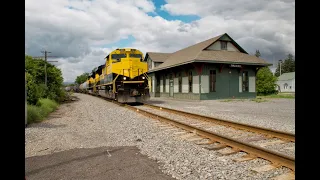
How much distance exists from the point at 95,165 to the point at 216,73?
20.1 metres

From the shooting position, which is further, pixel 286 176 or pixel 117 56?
pixel 117 56

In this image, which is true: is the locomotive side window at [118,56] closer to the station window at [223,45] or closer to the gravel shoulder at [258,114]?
the gravel shoulder at [258,114]

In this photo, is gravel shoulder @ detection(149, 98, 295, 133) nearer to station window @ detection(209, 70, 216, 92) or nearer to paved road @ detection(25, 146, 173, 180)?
paved road @ detection(25, 146, 173, 180)

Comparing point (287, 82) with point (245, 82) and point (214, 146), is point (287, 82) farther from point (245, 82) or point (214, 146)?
point (214, 146)

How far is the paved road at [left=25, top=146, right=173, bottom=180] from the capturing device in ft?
12.4

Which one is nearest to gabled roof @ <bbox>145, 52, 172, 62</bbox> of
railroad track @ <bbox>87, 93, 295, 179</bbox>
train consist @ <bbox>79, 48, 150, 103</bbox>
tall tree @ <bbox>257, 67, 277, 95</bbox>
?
tall tree @ <bbox>257, 67, 277, 95</bbox>

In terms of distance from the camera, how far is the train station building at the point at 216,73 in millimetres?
22191

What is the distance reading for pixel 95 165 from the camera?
14.1ft

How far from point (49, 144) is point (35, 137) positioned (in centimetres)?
107

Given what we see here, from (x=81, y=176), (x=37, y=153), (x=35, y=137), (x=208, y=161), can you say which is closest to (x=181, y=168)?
(x=208, y=161)

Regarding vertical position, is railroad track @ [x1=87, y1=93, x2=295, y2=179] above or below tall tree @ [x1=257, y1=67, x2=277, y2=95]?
below

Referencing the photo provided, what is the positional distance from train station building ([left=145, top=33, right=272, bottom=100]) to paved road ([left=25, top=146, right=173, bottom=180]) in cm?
1686

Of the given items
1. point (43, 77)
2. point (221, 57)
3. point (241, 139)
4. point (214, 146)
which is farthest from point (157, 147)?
point (221, 57)
